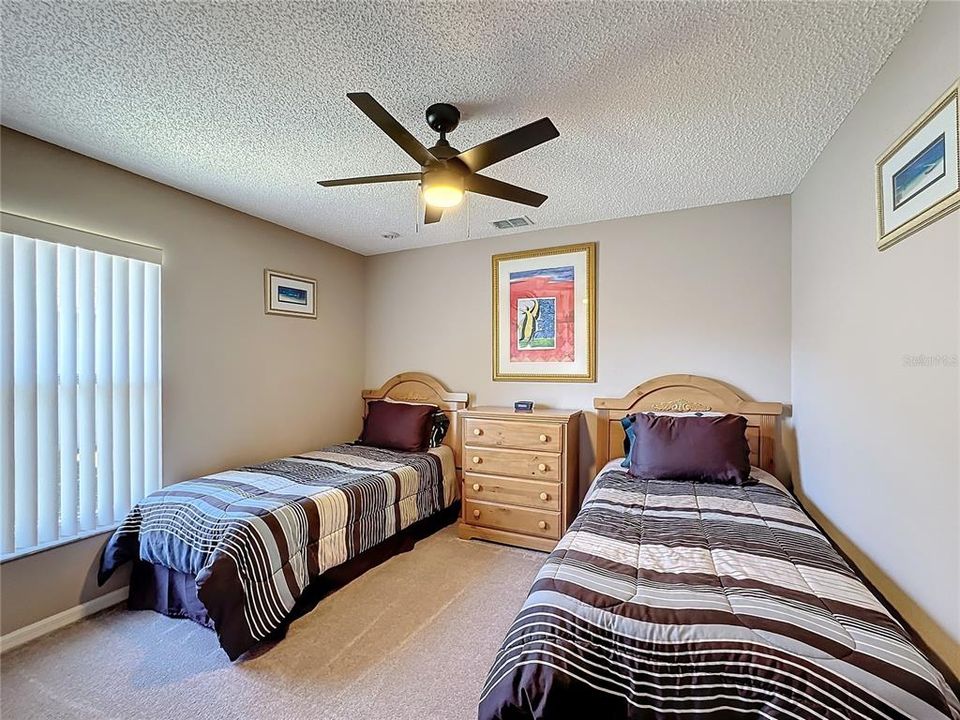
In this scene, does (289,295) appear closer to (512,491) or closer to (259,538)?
(259,538)

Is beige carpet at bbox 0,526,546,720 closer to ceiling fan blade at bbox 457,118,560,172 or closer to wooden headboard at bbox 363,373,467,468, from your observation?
wooden headboard at bbox 363,373,467,468

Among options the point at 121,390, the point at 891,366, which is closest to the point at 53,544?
the point at 121,390

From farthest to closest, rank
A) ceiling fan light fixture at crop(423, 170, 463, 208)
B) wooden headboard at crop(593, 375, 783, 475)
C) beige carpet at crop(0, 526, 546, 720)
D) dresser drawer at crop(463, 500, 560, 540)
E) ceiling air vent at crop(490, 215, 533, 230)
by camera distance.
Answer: ceiling air vent at crop(490, 215, 533, 230)
dresser drawer at crop(463, 500, 560, 540)
wooden headboard at crop(593, 375, 783, 475)
ceiling fan light fixture at crop(423, 170, 463, 208)
beige carpet at crop(0, 526, 546, 720)

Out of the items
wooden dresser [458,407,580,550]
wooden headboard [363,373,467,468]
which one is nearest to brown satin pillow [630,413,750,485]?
wooden dresser [458,407,580,550]

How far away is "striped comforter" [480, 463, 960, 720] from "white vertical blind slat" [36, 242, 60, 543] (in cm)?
246

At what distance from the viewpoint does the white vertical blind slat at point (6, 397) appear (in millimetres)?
2105

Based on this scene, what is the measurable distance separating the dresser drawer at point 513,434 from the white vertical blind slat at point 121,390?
2136 mm

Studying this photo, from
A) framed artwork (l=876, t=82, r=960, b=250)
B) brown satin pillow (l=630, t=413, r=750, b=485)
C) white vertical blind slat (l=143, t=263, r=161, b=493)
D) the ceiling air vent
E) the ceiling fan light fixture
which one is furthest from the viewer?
the ceiling air vent

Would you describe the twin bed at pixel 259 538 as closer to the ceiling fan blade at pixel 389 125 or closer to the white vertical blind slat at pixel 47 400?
the white vertical blind slat at pixel 47 400

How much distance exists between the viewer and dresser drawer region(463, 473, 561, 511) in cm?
316

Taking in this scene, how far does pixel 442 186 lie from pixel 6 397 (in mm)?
2298

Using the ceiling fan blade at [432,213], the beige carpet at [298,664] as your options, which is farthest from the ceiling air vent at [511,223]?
the beige carpet at [298,664]

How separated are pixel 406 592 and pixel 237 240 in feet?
8.90

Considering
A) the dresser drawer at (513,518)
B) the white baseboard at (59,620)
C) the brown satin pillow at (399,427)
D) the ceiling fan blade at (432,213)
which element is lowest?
the white baseboard at (59,620)
